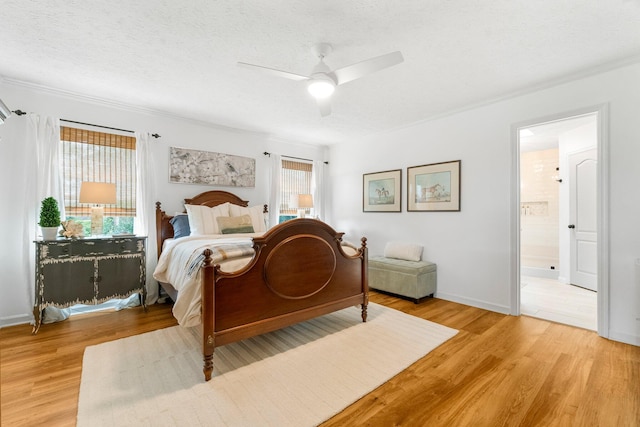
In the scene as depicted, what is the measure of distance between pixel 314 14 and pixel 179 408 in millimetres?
2748

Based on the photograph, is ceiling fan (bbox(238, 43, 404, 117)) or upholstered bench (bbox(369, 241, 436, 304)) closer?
ceiling fan (bbox(238, 43, 404, 117))

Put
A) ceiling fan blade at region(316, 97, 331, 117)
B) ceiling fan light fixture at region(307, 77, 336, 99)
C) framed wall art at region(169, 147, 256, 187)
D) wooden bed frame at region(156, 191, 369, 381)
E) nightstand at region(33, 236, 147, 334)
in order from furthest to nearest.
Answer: framed wall art at region(169, 147, 256, 187), nightstand at region(33, 236, 147, 334), ceiling fan blade at region(316, 97, 331, 117), ceiling fan light fixture at region(307, 77, 336, 99), wooden bed frame at region(156, 191, 369, 381)

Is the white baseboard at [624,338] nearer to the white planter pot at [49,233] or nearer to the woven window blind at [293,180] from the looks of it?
the woven window blind at [293,180]

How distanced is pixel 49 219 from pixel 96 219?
0.43 metres

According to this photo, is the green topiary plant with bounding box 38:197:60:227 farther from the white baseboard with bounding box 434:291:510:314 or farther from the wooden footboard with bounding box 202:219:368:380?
the white baseboard with bounding box 434:291:510:314

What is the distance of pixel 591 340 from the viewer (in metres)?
2.65

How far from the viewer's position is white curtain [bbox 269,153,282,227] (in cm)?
506

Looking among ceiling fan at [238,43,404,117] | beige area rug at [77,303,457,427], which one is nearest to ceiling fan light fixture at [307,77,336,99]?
ceiling fan at [238,43,404,117]

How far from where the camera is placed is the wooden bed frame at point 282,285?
2.06 meters

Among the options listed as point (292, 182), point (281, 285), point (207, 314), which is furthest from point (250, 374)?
point (292, 182)

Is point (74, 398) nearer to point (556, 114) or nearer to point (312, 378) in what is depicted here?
point (312, 378)

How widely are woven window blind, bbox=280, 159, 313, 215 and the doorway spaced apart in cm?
354

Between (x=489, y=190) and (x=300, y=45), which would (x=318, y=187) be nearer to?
(x=489, y=190)

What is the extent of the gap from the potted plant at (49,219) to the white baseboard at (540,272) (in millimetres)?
7402
